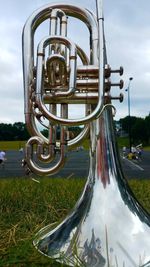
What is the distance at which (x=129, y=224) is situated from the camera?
1.60 metres

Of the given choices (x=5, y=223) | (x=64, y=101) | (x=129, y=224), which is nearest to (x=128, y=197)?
(x=129, y=224)

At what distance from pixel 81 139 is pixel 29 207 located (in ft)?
5.45

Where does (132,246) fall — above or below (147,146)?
below

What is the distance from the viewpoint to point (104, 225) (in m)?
1.59

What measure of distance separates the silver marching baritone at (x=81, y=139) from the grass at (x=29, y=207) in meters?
0.39

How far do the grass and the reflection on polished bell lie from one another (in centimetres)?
32

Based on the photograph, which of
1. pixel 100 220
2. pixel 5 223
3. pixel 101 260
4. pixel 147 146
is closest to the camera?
pixel 101 260

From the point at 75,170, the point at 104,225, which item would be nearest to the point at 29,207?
the point at 104,225

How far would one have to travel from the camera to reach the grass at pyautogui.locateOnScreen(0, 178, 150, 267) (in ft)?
7.03

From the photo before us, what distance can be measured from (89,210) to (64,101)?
1.46ft

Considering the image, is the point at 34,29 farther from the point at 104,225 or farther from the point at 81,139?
the point at 104,225

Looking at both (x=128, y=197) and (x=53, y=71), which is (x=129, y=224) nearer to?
(x=128, y=197)

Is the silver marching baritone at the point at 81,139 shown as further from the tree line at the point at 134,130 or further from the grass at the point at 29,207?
the tree line at the point at 134,130

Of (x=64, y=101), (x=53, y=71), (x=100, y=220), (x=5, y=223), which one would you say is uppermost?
(x=53, y=71)
